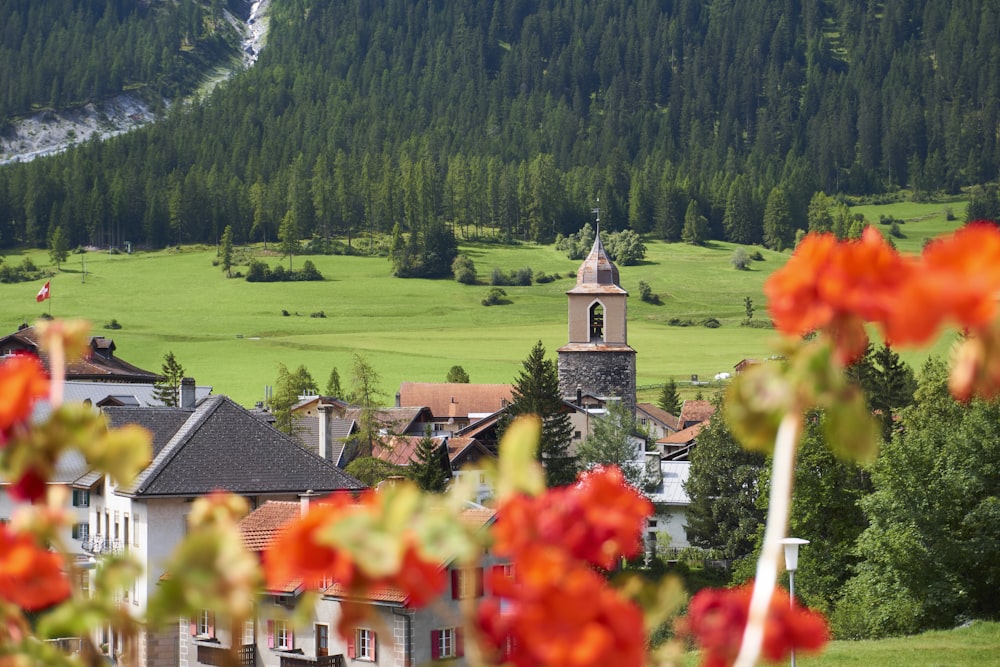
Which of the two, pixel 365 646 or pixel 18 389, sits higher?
pixel 18 389

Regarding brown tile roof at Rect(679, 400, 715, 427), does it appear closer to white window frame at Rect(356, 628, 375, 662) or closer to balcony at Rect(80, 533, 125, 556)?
balcony at Rect(80, 533, 125, 556)

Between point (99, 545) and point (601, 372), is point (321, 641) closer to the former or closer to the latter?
point (99, 545)

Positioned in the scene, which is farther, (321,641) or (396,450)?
(396,450)

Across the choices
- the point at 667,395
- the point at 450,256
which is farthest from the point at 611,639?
the point at 450,256

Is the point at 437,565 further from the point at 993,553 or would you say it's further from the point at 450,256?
the point at 450,256

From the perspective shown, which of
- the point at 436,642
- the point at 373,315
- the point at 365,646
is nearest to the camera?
the point at 436,642

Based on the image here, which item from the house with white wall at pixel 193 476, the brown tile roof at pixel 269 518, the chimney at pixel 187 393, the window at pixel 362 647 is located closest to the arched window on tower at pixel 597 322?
the chimney at pixel 187 393

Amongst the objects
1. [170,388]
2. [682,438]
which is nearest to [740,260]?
[682,438]

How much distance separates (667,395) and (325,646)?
263 feet

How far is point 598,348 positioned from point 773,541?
7375cm

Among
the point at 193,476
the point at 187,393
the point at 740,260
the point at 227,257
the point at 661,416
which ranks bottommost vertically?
the point at 193,476

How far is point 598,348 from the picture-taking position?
76.5 meters

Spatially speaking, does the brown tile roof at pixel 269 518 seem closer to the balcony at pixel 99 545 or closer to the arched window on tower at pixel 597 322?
the balcony at pixel 99 545

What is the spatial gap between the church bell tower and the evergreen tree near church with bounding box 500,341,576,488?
6168 mm
